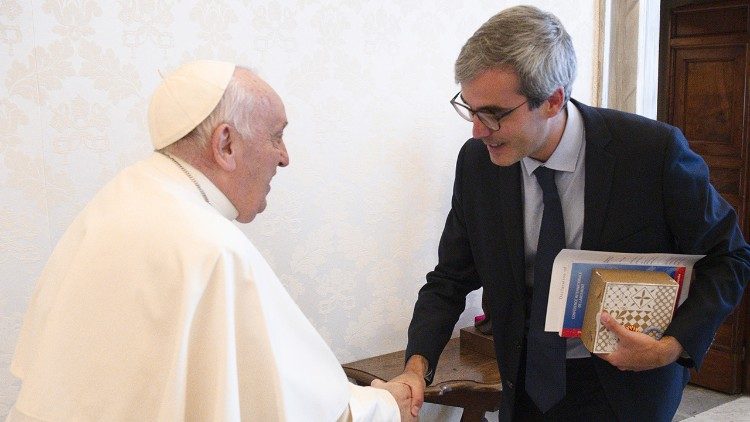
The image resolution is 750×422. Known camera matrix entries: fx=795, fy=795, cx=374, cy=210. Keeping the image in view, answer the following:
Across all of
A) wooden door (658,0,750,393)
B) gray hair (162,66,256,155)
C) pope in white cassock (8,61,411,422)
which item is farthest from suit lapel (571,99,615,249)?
wooden door (658,0,750,393)

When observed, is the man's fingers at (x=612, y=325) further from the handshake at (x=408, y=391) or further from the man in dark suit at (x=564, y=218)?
the handshake at (x=408, y=391)

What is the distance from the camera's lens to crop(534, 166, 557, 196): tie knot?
195 centimetres

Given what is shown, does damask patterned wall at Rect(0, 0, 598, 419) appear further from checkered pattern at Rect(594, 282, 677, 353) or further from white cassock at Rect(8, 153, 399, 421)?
checkered pattern at Rect(594, 282, 677, 353)

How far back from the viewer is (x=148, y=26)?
2.43 meters

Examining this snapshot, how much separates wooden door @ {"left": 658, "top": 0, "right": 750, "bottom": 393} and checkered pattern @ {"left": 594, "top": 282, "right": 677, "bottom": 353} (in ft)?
12.1

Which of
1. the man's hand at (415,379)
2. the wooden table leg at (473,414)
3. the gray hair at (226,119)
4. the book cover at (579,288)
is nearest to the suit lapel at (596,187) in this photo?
the book cover at (579,288)

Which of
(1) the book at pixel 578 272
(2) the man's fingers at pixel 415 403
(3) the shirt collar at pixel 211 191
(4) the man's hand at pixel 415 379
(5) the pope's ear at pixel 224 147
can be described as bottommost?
(2) the man's fingers at pixel 415 403

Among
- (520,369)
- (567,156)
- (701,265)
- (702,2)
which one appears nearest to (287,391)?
(520,369)

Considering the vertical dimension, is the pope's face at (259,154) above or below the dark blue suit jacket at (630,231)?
above

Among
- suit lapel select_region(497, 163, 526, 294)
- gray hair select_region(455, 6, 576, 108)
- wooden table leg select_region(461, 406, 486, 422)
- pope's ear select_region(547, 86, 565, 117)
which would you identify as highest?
gray hair select_region(455, 6, 576, 108)

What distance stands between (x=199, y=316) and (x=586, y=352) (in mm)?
1013

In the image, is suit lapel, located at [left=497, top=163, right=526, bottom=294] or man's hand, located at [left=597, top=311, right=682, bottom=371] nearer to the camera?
man's hand, located at [left=597, top=311, right=682, bottom=371]

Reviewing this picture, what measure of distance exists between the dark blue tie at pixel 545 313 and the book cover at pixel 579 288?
0.23ft

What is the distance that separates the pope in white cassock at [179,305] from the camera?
144 cm
